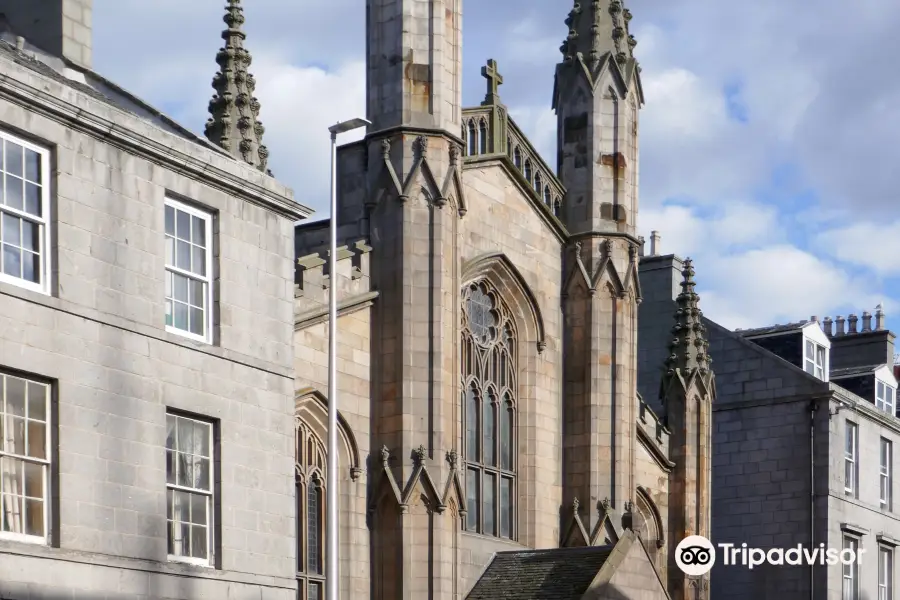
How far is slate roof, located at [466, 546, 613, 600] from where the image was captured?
3228 cm

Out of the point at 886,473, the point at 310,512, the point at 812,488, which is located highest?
the point at 886,473

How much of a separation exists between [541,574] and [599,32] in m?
12.6

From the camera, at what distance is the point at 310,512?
31172 millimetres

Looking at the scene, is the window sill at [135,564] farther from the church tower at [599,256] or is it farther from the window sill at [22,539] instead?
the church tower at [599,256]

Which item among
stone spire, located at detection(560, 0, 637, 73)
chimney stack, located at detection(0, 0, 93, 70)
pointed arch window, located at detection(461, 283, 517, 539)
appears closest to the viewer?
chimney stack, located at detection(0, 0, 93, 70)

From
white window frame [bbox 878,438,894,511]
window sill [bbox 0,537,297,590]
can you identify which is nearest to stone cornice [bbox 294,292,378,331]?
window sill [bbox 0,537,297,590]

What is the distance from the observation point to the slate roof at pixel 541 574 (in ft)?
106

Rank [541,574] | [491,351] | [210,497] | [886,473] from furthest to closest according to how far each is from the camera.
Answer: [886,473] → [491,351] → [541,574] → [210,497]

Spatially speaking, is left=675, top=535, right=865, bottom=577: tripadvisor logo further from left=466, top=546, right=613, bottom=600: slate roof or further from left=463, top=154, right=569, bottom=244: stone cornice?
left=466, top=546, right=613, bottom=600: slate roof

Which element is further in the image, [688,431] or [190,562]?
[688,431]

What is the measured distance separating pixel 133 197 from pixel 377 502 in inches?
442

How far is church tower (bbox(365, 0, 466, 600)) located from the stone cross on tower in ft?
9.39

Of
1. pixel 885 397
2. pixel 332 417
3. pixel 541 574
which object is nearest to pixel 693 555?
pixel 541 574

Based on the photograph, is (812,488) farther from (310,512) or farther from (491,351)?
(310,512)
